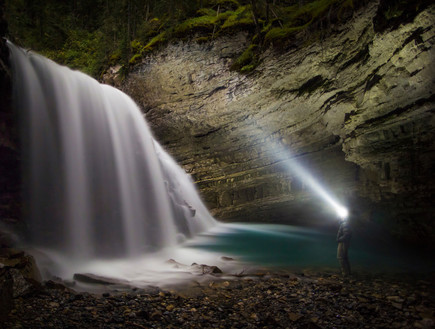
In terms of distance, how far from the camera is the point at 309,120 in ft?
37.6

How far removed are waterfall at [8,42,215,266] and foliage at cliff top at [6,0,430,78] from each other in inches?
114

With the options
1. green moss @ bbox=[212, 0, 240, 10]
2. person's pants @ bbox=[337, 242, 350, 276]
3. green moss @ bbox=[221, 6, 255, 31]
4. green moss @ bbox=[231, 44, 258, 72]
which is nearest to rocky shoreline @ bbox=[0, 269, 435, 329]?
person's pants @ bbox=[337, 242, 350, 276]

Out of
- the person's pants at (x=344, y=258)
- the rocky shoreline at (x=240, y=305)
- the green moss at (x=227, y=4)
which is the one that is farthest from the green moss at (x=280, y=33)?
the rocky shoreline at (x=240, y=305)

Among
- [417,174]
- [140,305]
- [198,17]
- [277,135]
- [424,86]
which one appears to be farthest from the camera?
[198,17]

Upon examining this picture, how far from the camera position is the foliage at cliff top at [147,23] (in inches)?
459

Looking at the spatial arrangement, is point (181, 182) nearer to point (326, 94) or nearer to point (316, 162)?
point (316, 162)

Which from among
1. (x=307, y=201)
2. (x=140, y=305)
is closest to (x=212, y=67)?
(x=307, y=201)

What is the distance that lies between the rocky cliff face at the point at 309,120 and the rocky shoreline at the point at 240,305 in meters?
4.60

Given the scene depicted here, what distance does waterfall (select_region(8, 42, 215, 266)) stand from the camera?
737 centimetres

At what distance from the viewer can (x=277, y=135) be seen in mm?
12656

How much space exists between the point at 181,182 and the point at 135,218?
5.22 metres

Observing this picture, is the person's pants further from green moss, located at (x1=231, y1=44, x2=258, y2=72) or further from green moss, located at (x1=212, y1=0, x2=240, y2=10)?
green moss, located at (x1=212, y1=0, x2=240, y2=10)

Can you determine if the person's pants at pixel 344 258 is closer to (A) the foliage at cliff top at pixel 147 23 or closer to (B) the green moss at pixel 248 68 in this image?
(A) the foliage at cliff top at pixel 147 23

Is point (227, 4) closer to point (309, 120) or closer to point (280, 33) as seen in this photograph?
point (280, 33)
